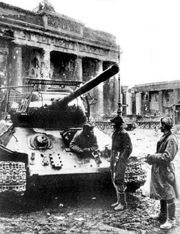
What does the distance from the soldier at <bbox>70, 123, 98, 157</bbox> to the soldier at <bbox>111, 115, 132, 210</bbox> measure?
69 cm

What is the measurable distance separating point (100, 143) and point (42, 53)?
19.1 meters

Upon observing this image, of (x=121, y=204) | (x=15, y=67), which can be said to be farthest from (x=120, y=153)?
(x=15, y=67)

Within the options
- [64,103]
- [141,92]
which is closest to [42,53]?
[64,103]

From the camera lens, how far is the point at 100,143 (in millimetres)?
7328

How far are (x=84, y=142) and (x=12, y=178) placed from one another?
1.61 metres

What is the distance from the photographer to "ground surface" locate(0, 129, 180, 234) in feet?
16.7

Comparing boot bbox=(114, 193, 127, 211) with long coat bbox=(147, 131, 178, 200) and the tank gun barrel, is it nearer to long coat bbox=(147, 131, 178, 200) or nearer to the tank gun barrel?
long coat bbox=(147, 131, 178, 200)

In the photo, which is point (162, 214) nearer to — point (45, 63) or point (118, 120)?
point (118, 120)

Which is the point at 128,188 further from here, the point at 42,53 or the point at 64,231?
the point at 42,53

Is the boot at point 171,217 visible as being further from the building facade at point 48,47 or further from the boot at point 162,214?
the building facade at point 48,47

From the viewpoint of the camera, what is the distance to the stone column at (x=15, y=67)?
23406 mm

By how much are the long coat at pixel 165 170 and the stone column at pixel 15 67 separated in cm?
1920

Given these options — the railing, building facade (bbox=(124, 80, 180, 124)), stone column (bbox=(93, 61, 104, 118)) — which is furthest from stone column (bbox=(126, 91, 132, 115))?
the railing

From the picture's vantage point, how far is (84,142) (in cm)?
670
